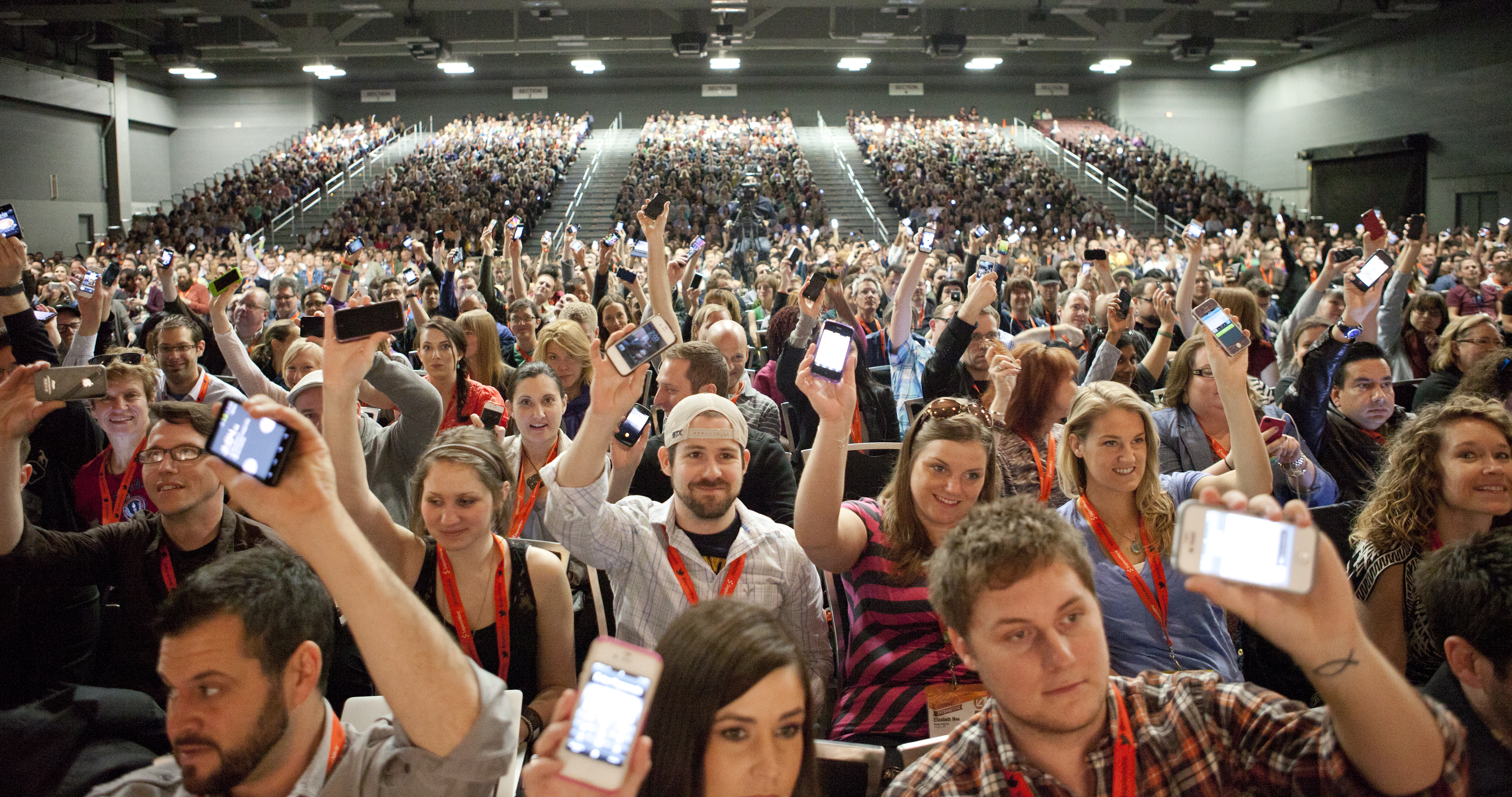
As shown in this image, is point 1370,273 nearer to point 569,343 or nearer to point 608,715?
point 569,343

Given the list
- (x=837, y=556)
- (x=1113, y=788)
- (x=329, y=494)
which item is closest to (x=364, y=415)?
(x=837, y=556)

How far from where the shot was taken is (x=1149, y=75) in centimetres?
2898

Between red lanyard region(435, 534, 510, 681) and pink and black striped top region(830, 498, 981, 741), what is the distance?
89 cm

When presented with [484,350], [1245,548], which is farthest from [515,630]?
[484,350]

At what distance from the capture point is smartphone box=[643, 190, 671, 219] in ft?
16.5

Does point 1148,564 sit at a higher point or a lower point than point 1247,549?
lower

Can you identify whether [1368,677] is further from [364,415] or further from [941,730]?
[364,415]

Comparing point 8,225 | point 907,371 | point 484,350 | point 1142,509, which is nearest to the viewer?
point 1142,509

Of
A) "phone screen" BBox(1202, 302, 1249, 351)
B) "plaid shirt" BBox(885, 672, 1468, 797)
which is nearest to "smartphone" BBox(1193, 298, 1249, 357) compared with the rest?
"phone screen" BBox(1202, 302, 1249, 351)

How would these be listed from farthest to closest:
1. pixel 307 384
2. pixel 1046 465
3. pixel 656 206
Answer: pixel 656 206
pixel 307 384
pixel 1046 465

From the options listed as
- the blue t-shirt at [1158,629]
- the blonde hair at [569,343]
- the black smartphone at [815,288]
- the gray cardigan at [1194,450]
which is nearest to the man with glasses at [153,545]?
the blonde hair at [569,343]

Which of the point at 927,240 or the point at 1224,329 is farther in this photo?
the point at 927,240

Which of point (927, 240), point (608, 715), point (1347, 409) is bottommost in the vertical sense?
point (608, 715)

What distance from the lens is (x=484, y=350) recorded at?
4816mm
